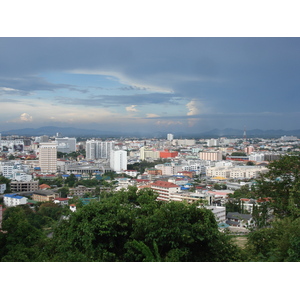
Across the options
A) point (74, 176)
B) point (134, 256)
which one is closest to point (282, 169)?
point (134, 256)

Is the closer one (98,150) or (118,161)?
(118,161)

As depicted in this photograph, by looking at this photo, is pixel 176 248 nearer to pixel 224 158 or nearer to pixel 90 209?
pixel 90 209

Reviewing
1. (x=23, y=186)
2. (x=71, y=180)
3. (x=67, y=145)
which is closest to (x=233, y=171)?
(x=67, y=145)

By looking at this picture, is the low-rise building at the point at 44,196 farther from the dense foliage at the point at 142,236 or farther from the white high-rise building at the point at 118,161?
the dense foliage at the point at 142,236

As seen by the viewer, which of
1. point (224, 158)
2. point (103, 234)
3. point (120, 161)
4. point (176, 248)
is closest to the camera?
point (176, 248)

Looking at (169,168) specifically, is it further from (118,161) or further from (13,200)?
(13,200)

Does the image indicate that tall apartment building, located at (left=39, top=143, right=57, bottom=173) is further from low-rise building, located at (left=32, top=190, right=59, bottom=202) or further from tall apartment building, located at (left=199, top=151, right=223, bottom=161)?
tall apartment building, located at (left=199, top=151, right=223, bottom=161)

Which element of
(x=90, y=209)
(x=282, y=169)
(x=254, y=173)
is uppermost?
(x=282, y=169)
